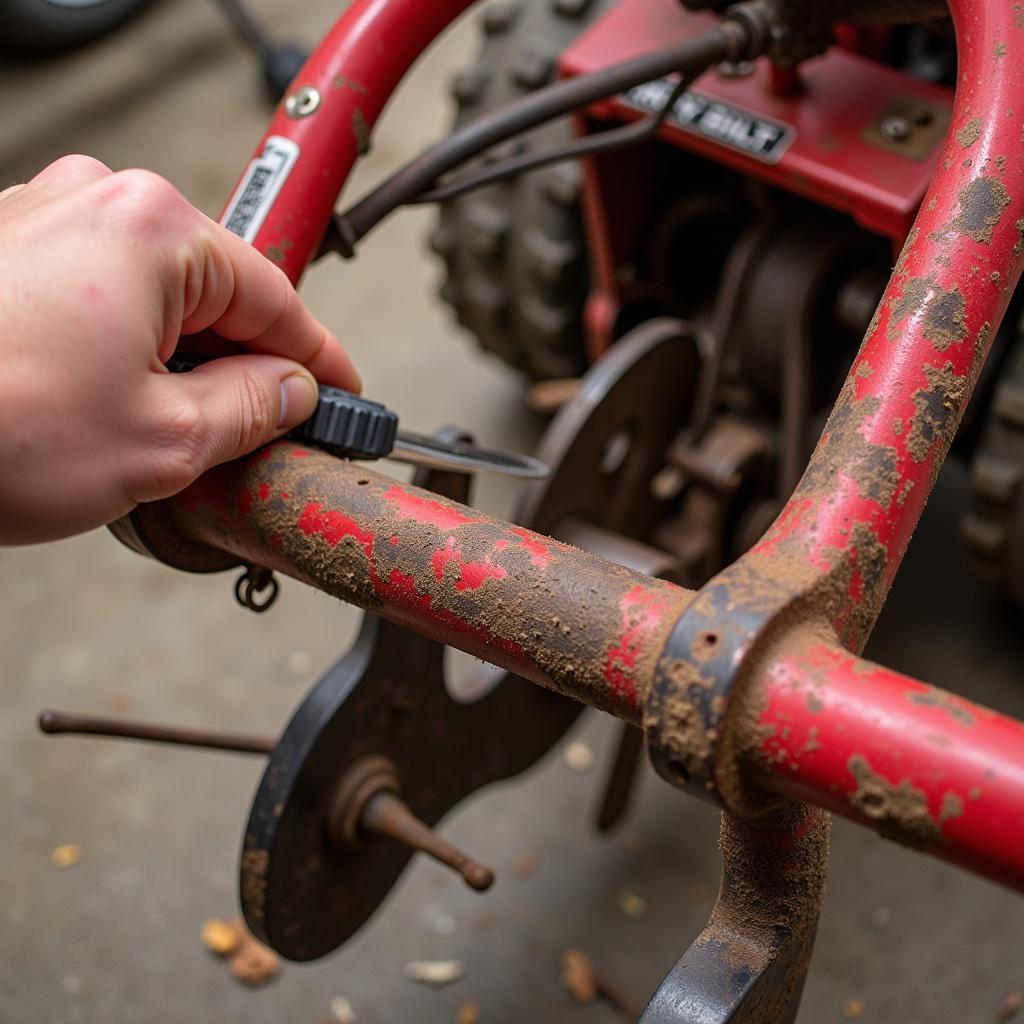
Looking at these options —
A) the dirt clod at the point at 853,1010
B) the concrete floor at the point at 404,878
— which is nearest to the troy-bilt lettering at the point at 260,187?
the concrete floor at the point at 404,878

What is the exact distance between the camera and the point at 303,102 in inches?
35.3

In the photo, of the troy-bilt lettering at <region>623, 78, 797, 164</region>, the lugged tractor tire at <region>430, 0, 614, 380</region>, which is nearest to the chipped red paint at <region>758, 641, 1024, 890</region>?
the troy-bilt lettering at <region>623, 78, 797, 164</region>

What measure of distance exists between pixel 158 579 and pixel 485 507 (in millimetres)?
465

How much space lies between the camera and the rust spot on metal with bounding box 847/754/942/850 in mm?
504

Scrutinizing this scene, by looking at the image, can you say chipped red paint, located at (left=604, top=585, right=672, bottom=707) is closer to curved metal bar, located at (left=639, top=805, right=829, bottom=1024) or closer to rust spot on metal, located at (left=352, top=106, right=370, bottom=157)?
curved metal bar, located at (left=639, top=805, right=829, bottom=1024)

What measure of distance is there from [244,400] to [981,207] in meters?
0.43

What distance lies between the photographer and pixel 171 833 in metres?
1.41

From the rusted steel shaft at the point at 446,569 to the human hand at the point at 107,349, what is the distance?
0.14 feet

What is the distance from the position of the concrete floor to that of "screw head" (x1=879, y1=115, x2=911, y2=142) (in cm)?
65

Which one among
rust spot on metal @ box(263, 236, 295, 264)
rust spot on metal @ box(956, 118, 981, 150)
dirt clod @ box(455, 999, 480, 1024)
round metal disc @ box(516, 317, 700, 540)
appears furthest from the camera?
dirt clod @ box(455, 999, 480, 1024)

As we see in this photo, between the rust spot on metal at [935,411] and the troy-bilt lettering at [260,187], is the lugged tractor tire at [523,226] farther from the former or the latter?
the rust spot on metal at [935,411]

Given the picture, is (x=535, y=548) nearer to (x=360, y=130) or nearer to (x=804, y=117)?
(x=360, y=130)

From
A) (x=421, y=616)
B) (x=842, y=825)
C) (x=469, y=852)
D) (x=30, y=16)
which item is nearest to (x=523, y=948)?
(x=469, y=852)

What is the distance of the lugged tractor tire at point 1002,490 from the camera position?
111 cm
